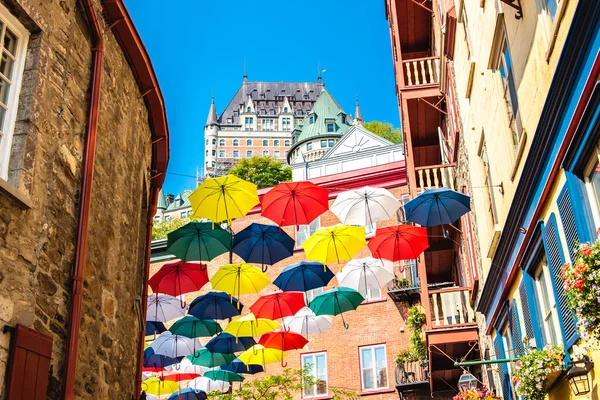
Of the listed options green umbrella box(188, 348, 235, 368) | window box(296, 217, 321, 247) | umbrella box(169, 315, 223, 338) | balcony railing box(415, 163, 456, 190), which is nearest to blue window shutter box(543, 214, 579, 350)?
balcony railing box(415, 163, 456, 190)

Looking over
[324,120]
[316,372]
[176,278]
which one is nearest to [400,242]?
[176,278]

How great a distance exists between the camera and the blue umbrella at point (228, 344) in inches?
829

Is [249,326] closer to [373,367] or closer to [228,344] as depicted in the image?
[228,344]

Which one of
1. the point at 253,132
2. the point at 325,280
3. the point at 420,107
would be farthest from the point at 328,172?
the point at 253,132

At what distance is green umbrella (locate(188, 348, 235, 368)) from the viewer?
71.2 feet

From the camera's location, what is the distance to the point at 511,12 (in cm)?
1110

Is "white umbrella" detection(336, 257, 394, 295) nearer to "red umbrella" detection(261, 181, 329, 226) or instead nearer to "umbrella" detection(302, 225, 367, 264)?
"umbrella" detection(302, 225, 367, 264)

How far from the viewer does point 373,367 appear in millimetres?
28969

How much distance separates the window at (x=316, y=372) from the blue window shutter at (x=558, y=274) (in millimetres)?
20236

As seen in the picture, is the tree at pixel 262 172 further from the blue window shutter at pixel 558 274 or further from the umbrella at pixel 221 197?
the blue window shutter at pixel 558 274

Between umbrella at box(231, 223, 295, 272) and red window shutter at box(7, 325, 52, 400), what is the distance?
10107mm

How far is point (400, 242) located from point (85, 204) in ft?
32.2

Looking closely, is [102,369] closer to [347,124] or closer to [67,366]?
[67,366]

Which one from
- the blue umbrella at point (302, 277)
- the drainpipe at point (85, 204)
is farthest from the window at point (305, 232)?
the drainpipe at point (85, 204)
